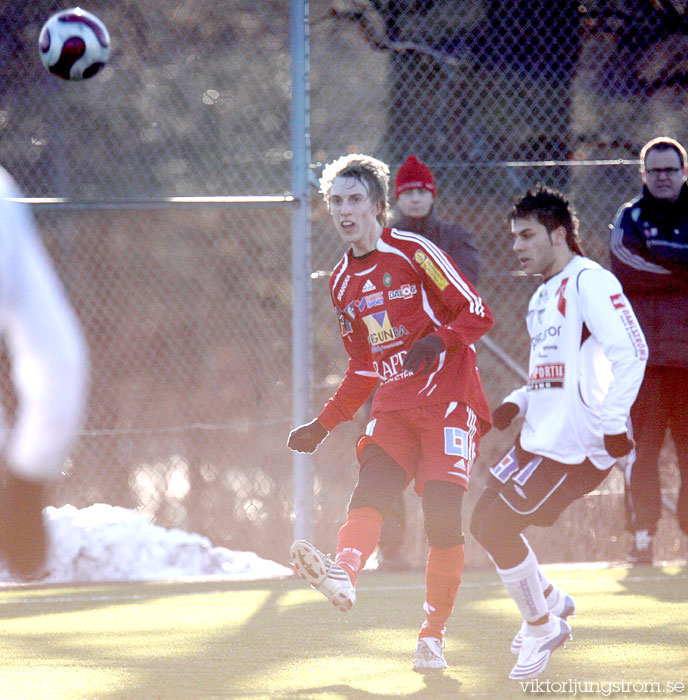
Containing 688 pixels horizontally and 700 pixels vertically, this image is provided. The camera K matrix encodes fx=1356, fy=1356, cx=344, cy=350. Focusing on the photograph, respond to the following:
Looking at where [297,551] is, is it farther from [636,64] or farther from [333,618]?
[636,64]

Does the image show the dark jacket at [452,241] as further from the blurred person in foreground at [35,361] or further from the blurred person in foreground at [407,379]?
the blurred person in foreground at [35,361]

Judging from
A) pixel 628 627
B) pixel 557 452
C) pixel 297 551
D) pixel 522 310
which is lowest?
pixel 628 627

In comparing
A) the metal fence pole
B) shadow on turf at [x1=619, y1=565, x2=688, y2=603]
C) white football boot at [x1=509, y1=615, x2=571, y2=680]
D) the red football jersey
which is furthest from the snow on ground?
white football boot at [x1=509, y1=615, x2=571, y2=680]

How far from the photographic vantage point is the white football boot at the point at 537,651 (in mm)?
4320

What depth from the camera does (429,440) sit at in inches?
180

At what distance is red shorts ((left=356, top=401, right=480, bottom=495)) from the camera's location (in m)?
4.52

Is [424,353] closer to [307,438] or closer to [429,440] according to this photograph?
[429,440]

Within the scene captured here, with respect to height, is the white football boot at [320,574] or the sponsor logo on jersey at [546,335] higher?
the sponsor logo on jersey at [546,335]

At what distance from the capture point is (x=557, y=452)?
459 cm

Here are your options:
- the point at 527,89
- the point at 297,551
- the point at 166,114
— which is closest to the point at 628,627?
the point at 297,551

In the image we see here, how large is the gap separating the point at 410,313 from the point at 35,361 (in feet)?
9.58

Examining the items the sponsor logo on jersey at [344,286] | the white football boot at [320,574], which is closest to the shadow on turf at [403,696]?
the white football boot at [320,574]

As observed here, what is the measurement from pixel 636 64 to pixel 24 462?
836 cm

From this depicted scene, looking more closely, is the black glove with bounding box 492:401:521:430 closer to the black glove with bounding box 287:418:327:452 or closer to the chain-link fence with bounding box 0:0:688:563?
the black glove with bounding box 287:418:327:452
